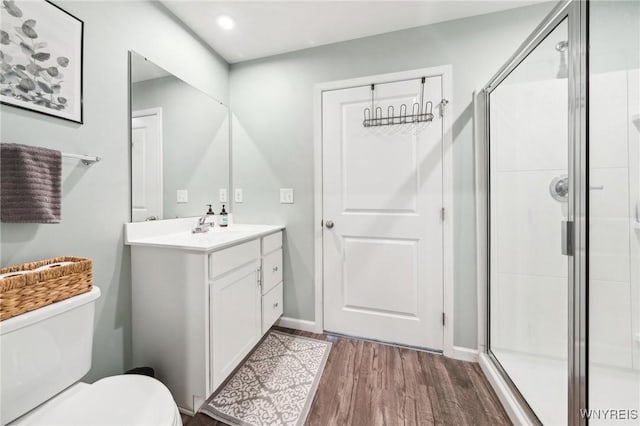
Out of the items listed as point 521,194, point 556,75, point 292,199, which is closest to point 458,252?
point 521,194

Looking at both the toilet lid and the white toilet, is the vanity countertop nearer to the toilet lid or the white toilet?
the white toilet

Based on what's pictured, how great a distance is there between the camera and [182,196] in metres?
1.76

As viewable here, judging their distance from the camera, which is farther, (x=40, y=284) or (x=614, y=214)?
(x=614, y=214)

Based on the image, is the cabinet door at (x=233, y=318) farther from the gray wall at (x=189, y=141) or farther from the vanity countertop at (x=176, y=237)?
the gray wall at (x=189, y=141)

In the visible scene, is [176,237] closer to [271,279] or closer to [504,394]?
[271,279]

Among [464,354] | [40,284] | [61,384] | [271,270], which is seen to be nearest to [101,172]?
[40,284]

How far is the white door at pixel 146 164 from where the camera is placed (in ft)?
4.66

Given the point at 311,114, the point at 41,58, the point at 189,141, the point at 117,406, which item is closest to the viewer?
the point at 117,406

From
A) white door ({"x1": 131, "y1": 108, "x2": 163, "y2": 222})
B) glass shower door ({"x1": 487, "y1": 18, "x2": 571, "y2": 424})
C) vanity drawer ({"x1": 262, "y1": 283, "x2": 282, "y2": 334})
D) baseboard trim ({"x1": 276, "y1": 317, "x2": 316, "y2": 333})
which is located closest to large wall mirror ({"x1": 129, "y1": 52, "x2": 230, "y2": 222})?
white door ({"x1": 131, "y1": 108, "x2": 163, "y2": 222})

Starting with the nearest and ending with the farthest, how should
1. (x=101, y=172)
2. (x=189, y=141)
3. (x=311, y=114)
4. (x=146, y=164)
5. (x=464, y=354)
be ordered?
1. (x=101, y=172)
2. (x=146, y=164)
3. (x=464, y=354)
4. (x=189, y=141)
5. (x=311, y=114)

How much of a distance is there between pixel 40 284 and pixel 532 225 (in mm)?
2203

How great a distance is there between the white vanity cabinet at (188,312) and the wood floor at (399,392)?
249mm

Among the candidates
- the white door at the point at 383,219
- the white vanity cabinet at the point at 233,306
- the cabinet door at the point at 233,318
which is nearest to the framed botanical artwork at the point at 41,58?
the white vanity cabinet at the point at 233,306

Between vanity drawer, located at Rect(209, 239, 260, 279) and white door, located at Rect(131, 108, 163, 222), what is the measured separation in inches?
22.8
